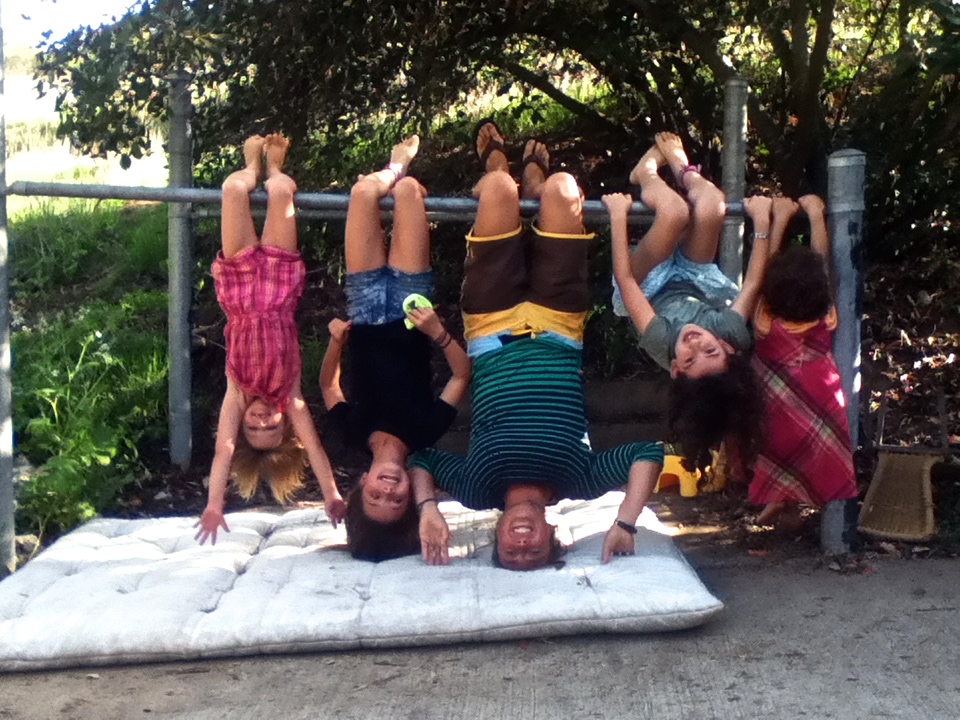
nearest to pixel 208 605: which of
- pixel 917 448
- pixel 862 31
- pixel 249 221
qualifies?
pixel 249 221

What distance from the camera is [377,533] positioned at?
14.8 ft

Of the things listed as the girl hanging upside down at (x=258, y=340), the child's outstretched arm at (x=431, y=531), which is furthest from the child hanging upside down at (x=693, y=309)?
the girl hanging upside down at (x=258, y=340)

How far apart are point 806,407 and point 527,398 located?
1.09m

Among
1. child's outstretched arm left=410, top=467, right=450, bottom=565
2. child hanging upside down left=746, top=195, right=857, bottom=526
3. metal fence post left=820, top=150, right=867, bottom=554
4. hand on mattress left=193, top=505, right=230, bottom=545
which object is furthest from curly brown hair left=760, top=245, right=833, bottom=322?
hand on mattress left=193, top=505, right=230, bottom=545

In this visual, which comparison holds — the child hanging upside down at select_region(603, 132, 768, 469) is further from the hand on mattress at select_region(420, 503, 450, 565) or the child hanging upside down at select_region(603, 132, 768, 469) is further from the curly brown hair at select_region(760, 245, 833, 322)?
the hand on mattress at select_region(420, 503, 450, 565)

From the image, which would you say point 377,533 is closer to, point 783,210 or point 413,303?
point 413,303

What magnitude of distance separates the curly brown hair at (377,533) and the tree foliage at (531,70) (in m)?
1.97

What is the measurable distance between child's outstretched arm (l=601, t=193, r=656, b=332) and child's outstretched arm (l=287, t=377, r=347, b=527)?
1355 millimetres

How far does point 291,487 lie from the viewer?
15.7 feet

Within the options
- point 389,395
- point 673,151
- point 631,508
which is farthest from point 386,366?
point 673,151

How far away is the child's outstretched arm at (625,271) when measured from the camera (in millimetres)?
4305

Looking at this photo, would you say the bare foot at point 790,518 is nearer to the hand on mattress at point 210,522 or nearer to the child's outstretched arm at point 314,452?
the child's outstretched arm at point 314,452

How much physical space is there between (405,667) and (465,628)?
0.79 ft

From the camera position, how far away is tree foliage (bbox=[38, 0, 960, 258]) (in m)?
4.95
